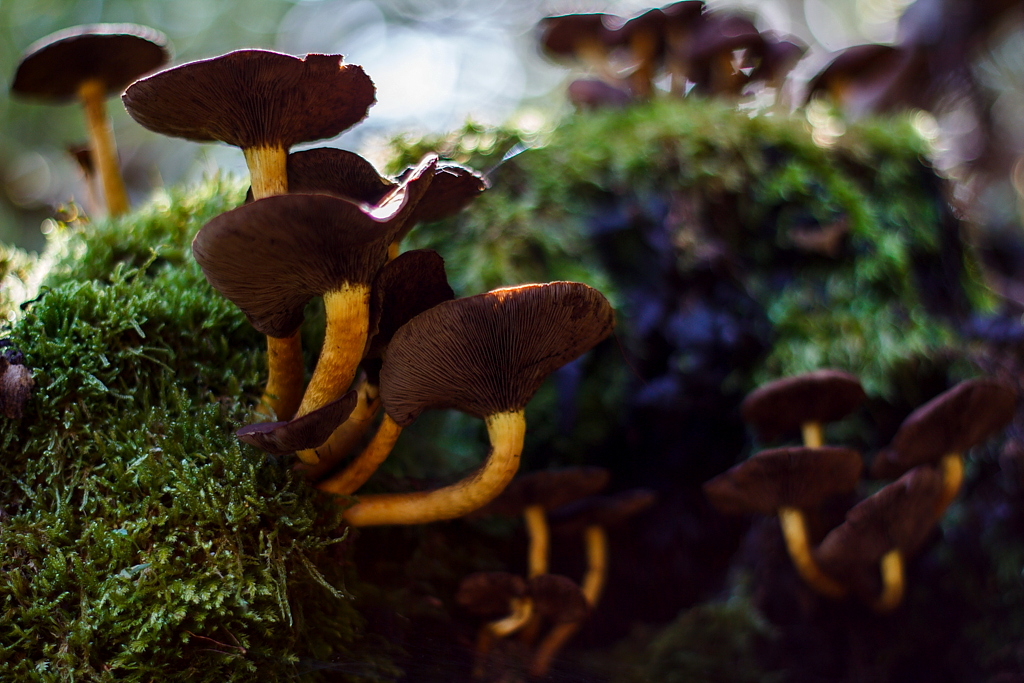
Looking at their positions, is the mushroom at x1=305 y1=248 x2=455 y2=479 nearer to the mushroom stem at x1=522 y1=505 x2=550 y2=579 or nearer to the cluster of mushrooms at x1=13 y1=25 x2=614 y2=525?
the cluster of mushrooms at x1=13 y1=25 x2=614 y2=525

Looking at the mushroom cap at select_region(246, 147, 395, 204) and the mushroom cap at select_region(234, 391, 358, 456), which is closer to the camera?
the mushroom cap at select_region(234, 391, 358, 456)

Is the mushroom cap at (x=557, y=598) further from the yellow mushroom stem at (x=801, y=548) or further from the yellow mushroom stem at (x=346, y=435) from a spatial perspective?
the yellow mushroom stem at (x=801, y=548)

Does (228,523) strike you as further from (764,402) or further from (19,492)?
(764,402)

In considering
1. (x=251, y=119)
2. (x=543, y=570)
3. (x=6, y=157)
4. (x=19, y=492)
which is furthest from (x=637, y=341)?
(x=6, y=157)

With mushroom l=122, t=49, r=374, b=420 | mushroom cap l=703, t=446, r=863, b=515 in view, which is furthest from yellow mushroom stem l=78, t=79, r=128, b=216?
mushroom cap l=703, t=446, r=863, b=515

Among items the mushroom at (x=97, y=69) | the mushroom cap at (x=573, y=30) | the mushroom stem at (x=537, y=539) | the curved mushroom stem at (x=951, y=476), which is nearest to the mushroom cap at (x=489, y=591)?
the mushroom stem at (x=537, y=539)

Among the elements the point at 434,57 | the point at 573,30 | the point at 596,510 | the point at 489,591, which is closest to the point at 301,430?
the point at 489,591

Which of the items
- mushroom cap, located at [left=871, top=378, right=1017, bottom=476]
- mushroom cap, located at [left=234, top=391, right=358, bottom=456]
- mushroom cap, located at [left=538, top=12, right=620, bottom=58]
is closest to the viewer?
mushroom cap, located at [left=234, top=391, right=358, bottom=456]
